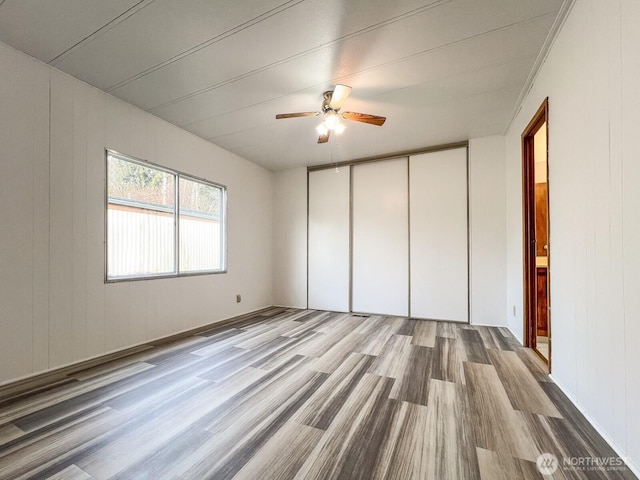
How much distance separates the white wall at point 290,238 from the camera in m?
4.98

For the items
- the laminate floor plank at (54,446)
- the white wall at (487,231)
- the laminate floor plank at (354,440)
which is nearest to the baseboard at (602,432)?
the laminate floor plank at (354,440)

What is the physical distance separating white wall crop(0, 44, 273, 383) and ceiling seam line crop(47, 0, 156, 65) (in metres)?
0.23

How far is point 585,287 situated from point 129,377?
3360 mm

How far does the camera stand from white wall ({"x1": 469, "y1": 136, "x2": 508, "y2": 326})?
3.62 meters

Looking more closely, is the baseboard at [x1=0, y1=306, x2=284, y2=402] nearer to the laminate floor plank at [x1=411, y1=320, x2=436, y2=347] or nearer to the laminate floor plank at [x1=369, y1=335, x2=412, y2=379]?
the laminate floor plank at [x1=369, y1=335, x2=412, y2=379]

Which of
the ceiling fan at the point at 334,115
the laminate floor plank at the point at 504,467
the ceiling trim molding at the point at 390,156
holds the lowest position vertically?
the laminate floor plank at the point at 504,467

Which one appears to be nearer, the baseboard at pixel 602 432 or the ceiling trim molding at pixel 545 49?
the baseboard at pixel 602 432

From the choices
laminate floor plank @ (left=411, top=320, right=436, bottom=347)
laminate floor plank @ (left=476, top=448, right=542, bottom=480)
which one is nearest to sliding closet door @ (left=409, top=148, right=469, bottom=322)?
laminate floor plank @ (left=411, top=320, right=436, bottom=347)

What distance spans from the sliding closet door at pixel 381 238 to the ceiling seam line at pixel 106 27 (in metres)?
3.45

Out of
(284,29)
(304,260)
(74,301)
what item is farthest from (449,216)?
(74,301)

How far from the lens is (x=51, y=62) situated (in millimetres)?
2197

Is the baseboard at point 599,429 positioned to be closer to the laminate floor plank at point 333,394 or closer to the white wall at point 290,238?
the laminate floor plank at point 333,394

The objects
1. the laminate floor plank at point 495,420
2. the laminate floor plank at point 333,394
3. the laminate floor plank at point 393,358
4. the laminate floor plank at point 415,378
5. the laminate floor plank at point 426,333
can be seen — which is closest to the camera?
the laminate floor plank at point 495,420

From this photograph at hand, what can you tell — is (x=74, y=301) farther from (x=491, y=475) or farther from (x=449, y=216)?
(x=449, y=216)
